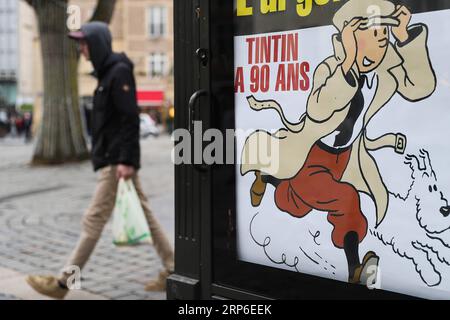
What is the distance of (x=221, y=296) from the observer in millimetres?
2469

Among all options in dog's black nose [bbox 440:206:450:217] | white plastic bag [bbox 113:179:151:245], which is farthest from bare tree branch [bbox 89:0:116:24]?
dog's black nose [bbox 440:206:450:217]

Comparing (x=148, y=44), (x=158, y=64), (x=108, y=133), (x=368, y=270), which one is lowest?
(x=368, y=270)

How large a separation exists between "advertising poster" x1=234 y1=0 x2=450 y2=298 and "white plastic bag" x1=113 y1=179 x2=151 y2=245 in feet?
6.90

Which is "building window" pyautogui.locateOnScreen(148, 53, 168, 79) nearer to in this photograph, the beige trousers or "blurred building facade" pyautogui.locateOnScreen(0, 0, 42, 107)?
"blurred building facade" pyautogui.locateOnScreen(0, 0, 42, 107)

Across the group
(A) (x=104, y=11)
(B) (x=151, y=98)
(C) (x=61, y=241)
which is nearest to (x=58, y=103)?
(A) (x=104, y=11)

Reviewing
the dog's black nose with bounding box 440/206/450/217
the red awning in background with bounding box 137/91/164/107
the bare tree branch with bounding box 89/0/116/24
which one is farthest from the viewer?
the red awning in background with bounding box 137/91/164/107

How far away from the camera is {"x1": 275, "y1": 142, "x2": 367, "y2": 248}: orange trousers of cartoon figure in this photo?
83.6 inches

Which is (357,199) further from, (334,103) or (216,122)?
(216,122)

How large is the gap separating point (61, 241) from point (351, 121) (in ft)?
15.4

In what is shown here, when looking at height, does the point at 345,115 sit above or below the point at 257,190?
above

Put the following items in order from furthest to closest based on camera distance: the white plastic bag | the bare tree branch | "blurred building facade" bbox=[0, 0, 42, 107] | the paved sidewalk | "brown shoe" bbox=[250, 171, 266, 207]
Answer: "blurred building facade" bbox=[0, 0, 42, 107] → the bare tree branch → the paved sidewalk → the white plastic bag → "brown shoe" bbox=[250, 171, 266, 207]

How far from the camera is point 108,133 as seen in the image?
4.55m

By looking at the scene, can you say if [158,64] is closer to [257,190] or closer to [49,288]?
[49,288]
